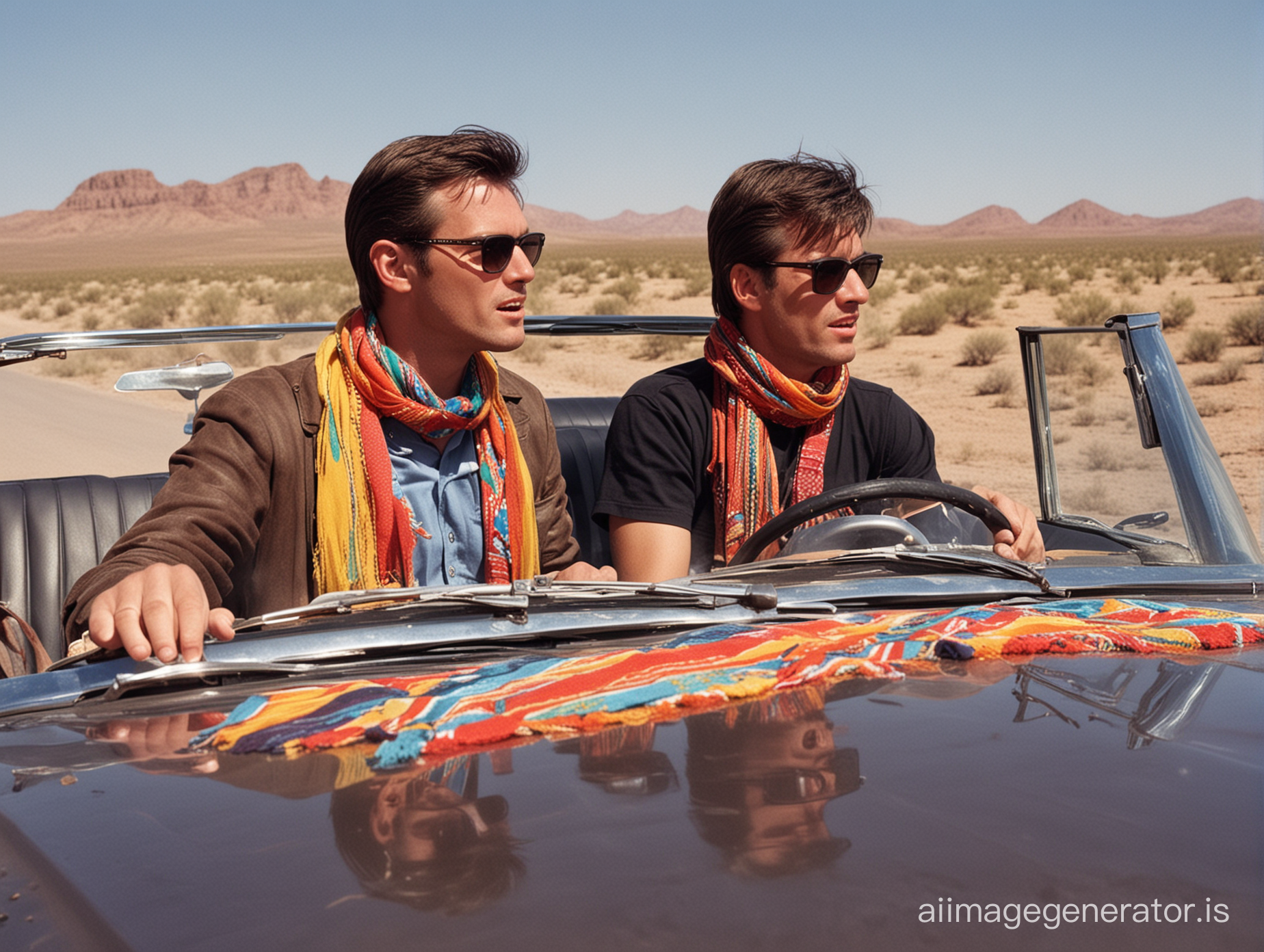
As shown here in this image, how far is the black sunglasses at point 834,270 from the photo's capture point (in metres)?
3.01

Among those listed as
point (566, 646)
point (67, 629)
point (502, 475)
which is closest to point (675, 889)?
point (566, 646)

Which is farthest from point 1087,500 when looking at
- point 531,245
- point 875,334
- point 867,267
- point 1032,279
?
point 1032,279

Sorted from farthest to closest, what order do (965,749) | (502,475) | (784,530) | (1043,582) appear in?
(502,475), (784,530), (1043,582), (965,749)

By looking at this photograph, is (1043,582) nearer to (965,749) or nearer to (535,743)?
(965,749)

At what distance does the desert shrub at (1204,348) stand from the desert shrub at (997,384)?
3.78 metres

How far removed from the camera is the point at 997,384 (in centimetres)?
1856

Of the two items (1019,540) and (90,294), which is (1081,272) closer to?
(90,294)

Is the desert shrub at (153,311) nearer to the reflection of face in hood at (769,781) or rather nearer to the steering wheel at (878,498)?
the steering wheel at (878,498)

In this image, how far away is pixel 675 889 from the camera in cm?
96

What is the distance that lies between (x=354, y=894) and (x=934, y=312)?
89.6 ft

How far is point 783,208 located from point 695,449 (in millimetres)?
667

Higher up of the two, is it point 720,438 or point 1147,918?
point 720,438

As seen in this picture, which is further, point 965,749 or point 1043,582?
point 1043,582

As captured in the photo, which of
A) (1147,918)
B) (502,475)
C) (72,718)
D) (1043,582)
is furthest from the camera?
(502,475)
